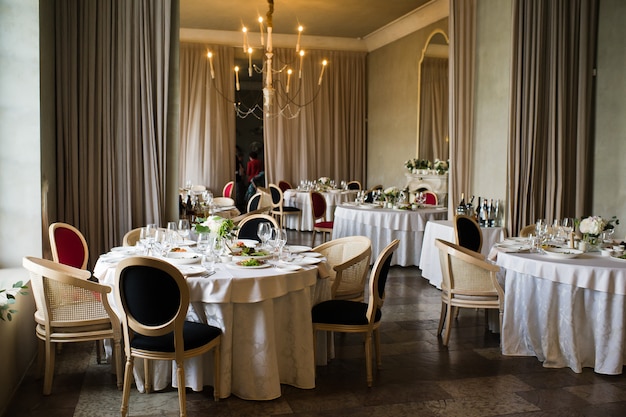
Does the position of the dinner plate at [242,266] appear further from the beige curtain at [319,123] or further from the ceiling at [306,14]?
the beige curtain at [319,123]

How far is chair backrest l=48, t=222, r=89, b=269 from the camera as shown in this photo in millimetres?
4621

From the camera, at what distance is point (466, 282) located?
16.1ft

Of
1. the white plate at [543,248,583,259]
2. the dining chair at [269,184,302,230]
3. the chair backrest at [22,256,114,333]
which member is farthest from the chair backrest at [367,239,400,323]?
the dining chair at [269,184,302,230]

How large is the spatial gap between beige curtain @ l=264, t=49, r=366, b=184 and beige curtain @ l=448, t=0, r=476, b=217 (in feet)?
20.8

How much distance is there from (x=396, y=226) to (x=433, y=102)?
4.44m

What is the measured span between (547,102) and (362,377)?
4441 millimetres

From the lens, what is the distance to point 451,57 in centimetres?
822

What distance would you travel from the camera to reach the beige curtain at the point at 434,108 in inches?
457

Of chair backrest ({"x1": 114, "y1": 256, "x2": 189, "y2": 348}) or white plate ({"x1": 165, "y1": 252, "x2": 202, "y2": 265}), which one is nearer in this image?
chair backrest ({"x1": 114, "y1": 256, "x2": 189, "y2": 348})

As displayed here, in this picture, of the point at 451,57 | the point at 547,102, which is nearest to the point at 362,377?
the point at 547,102

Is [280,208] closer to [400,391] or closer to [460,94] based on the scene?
[460,94]

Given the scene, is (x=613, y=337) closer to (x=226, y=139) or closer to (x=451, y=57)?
(x=451, y=57)

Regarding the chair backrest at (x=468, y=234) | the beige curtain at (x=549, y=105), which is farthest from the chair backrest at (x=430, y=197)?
the chair backrest at (x=468, y=234)

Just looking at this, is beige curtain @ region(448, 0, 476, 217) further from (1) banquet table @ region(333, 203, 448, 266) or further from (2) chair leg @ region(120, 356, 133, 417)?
(2) chair leg @ region(120, 356, 133, 417)
